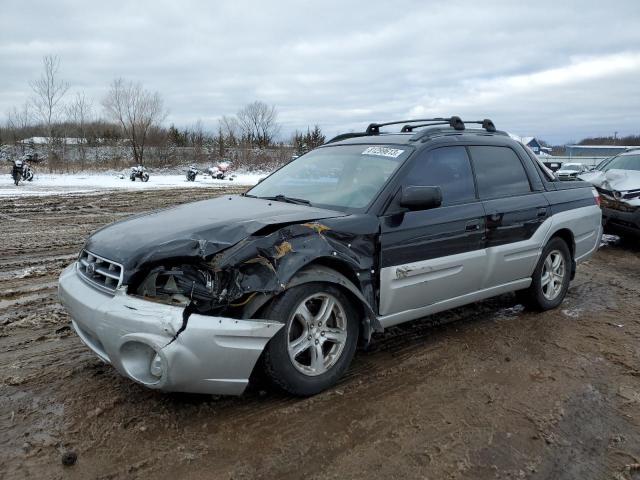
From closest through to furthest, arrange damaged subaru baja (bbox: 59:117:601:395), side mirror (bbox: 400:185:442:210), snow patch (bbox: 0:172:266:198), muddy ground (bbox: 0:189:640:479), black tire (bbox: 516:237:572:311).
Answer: muddy ground (bbox: 0:189:640:479)
damaged subaru baja (bbox: 59:117:601:395)
side mirror (bbox: 400:185:442:210)
black tire (bbox: 516:237:572:311)
snow patch (bbox: 0:172:266:198)

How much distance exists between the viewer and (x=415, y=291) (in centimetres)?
380

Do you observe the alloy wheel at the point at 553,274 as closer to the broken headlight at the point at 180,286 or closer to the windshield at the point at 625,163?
the broken headlight at the point at 180,286

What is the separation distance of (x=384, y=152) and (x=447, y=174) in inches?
22.1

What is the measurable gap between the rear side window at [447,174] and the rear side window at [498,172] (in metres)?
0.14

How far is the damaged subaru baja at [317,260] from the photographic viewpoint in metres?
2.85

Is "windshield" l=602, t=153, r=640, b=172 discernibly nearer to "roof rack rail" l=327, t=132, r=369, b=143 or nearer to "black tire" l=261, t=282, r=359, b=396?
"roof rack rail" l=327, t=132, r=369, b=143

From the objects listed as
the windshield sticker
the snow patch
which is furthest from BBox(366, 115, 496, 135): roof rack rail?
the snow patch

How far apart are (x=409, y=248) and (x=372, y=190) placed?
0.52 meters

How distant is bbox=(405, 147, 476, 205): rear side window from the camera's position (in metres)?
4.04

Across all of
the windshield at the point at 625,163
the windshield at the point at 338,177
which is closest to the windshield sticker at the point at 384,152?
the windshield at the point at 338,177

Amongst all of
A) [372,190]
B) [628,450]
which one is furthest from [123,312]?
[628,450]

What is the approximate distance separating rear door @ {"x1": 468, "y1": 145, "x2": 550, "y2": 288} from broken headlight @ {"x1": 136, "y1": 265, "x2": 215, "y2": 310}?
2.53 metres

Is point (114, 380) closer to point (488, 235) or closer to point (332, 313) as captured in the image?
point (332, 313)

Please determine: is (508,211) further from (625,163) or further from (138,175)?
(138,175)
